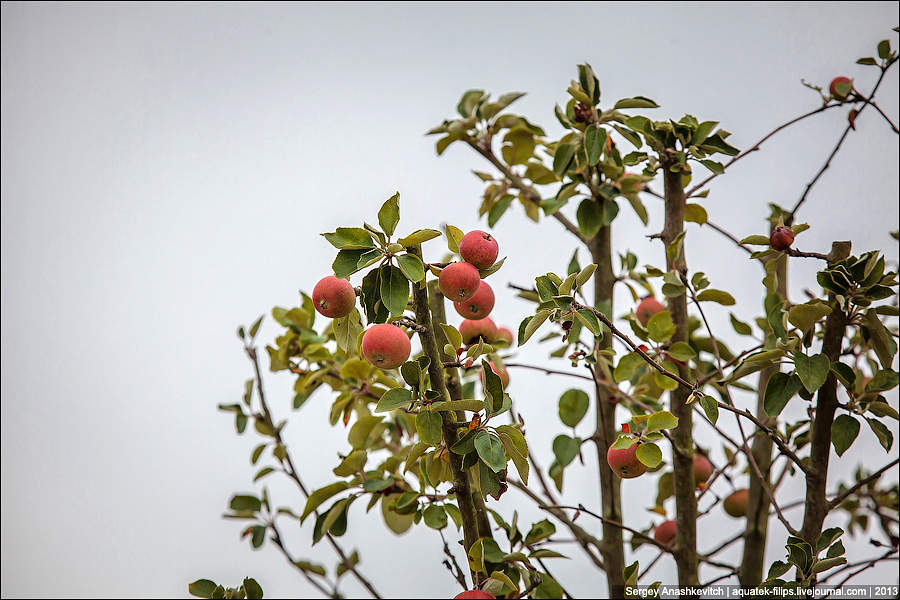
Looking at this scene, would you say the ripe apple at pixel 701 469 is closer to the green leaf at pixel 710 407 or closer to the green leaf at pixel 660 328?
the green leaf at pixel 660 328

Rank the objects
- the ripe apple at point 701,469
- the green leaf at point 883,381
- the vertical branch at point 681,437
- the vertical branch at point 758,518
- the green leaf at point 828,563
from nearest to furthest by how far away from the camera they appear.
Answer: the green leaf at point 828,563, the green leaf at point 883,381, the vertical branch at point 681,437, the vertical branch at point 758,518, the ripe apple at point 701,469

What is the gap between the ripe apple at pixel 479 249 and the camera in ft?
2.17

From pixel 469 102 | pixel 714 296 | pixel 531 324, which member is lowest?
pixel 531 324

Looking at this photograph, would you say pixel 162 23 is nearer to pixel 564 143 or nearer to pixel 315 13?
pixel 315 13

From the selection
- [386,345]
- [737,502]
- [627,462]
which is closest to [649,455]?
[627,462]

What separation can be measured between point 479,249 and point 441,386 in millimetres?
124

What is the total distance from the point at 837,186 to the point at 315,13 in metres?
1.09

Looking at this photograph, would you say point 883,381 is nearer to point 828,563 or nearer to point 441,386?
point 828,563

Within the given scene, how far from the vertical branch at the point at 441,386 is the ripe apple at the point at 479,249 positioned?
5cm

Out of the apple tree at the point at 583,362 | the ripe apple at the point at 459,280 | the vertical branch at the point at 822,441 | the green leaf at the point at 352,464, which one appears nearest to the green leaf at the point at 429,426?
the apple tree at the point at 583,362

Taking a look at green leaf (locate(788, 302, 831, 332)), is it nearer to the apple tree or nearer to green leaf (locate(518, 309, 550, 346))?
the apple tree

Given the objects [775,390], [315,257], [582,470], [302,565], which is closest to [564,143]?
[775,390]

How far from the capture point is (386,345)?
0.62m

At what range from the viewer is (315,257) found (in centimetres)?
162
